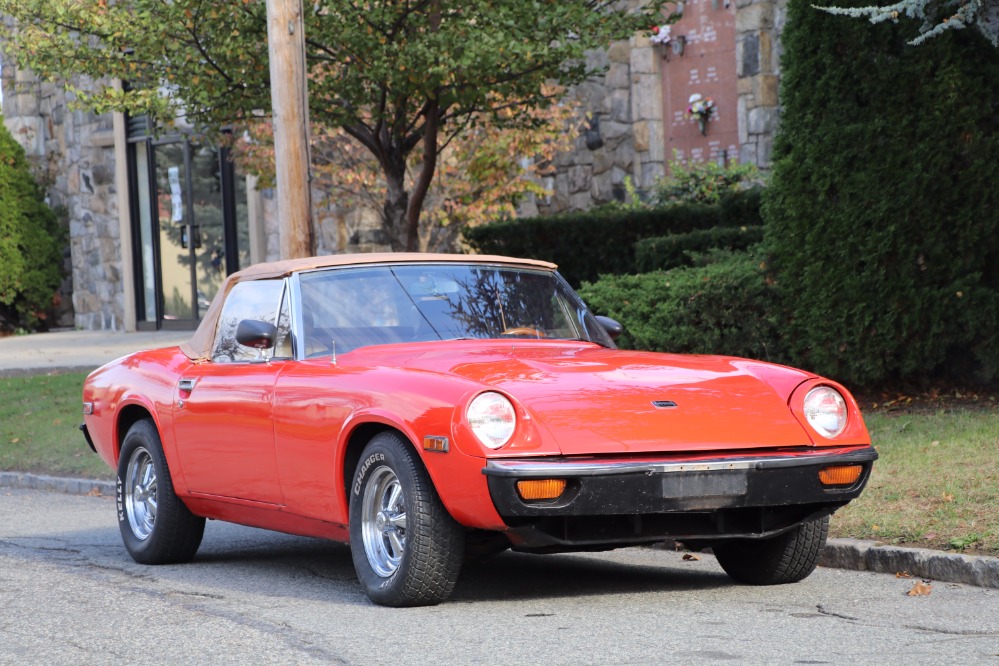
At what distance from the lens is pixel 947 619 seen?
5.79 m

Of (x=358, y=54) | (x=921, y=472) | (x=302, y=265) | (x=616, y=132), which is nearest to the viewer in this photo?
(x=302, y=265)

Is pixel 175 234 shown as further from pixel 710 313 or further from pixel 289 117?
pixel 710 313

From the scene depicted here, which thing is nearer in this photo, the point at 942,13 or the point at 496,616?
the point at 496,616

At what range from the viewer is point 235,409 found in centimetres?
709

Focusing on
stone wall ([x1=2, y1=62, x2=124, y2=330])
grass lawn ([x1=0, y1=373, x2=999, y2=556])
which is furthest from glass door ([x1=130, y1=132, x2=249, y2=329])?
grass lawn ([x1=0, y1=373, x2=999, y2=556])

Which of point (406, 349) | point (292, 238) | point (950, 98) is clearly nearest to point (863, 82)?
point (950, 98)

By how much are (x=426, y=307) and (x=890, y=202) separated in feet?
16.6

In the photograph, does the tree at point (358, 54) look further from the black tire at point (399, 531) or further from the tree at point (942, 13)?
the black tire at point (399, 531)

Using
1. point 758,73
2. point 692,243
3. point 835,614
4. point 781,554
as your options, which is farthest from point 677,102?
point 835,614

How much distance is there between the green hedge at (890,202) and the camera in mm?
10796

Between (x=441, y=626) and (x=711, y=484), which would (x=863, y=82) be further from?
(x=441, y=626)

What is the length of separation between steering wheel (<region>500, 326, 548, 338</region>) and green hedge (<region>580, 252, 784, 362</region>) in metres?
4.71

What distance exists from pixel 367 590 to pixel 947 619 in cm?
230

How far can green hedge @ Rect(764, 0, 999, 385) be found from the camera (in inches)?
425
